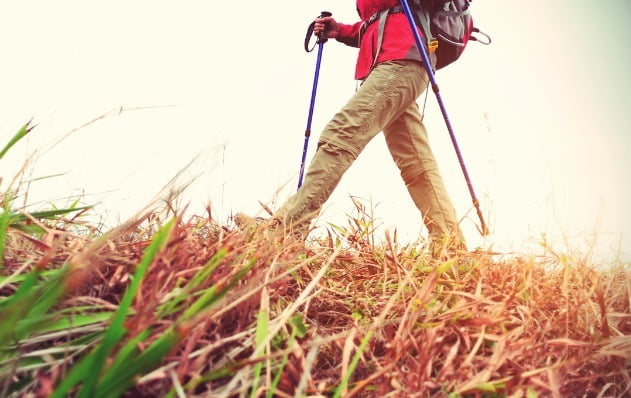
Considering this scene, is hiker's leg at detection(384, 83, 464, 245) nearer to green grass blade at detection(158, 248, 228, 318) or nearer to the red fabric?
the red fabric

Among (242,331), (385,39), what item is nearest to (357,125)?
(385,39)

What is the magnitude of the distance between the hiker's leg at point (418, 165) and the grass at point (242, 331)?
4.65 ft

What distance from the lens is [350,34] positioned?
2.84 m

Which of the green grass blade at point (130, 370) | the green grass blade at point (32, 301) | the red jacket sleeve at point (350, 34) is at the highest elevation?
the red jacket sleeve at point (350, 34)

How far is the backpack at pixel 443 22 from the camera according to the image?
7.88 feet

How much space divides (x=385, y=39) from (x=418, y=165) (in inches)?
33.8

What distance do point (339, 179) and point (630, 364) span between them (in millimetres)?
1572

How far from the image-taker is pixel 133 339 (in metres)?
0.58

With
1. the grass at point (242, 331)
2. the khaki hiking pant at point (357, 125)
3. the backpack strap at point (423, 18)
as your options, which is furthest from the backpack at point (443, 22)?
the grass at point (242, 331)

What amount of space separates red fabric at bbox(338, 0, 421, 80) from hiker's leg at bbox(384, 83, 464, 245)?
435 millimetres

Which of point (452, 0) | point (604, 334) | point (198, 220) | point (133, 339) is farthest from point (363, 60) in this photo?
point (133, 339)

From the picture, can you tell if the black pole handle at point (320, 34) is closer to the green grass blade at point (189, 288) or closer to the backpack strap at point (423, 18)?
the backpack strap at point (423, 18)

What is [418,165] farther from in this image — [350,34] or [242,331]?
[242,331]

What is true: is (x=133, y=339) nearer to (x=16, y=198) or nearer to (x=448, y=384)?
(x=448, y=384)
